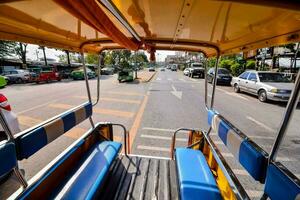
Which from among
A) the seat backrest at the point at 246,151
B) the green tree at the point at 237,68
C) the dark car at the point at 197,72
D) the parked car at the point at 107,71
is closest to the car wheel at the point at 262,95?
the seat backrest at the point at 246,151

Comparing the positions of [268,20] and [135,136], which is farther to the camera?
[135,136]

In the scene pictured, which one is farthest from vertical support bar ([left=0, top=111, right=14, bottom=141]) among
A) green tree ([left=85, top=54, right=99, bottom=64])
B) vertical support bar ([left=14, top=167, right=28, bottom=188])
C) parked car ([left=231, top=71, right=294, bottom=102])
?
parked car ([left=231, top=71, right=294, bottom=102])

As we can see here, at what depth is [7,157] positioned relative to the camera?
5.62 ft

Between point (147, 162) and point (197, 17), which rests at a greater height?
point (197, 17)

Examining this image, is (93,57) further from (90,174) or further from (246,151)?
(246,151)

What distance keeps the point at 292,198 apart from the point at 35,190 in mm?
2216

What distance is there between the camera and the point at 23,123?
619cm

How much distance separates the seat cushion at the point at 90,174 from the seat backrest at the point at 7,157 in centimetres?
62

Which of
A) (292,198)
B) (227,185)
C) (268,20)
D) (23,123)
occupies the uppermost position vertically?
(268,20)

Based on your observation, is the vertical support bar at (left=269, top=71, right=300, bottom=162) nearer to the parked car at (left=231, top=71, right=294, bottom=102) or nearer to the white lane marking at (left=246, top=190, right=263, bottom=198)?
the white lane marking at (left=246, top=190, right=263, bottom=198)

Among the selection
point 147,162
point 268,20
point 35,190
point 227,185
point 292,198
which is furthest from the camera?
point 147,162

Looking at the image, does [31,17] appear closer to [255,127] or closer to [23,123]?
[23,123]

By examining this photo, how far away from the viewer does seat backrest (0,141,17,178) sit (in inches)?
64.8

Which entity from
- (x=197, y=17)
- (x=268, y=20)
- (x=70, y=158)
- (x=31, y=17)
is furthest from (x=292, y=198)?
(x=31, y=17)
